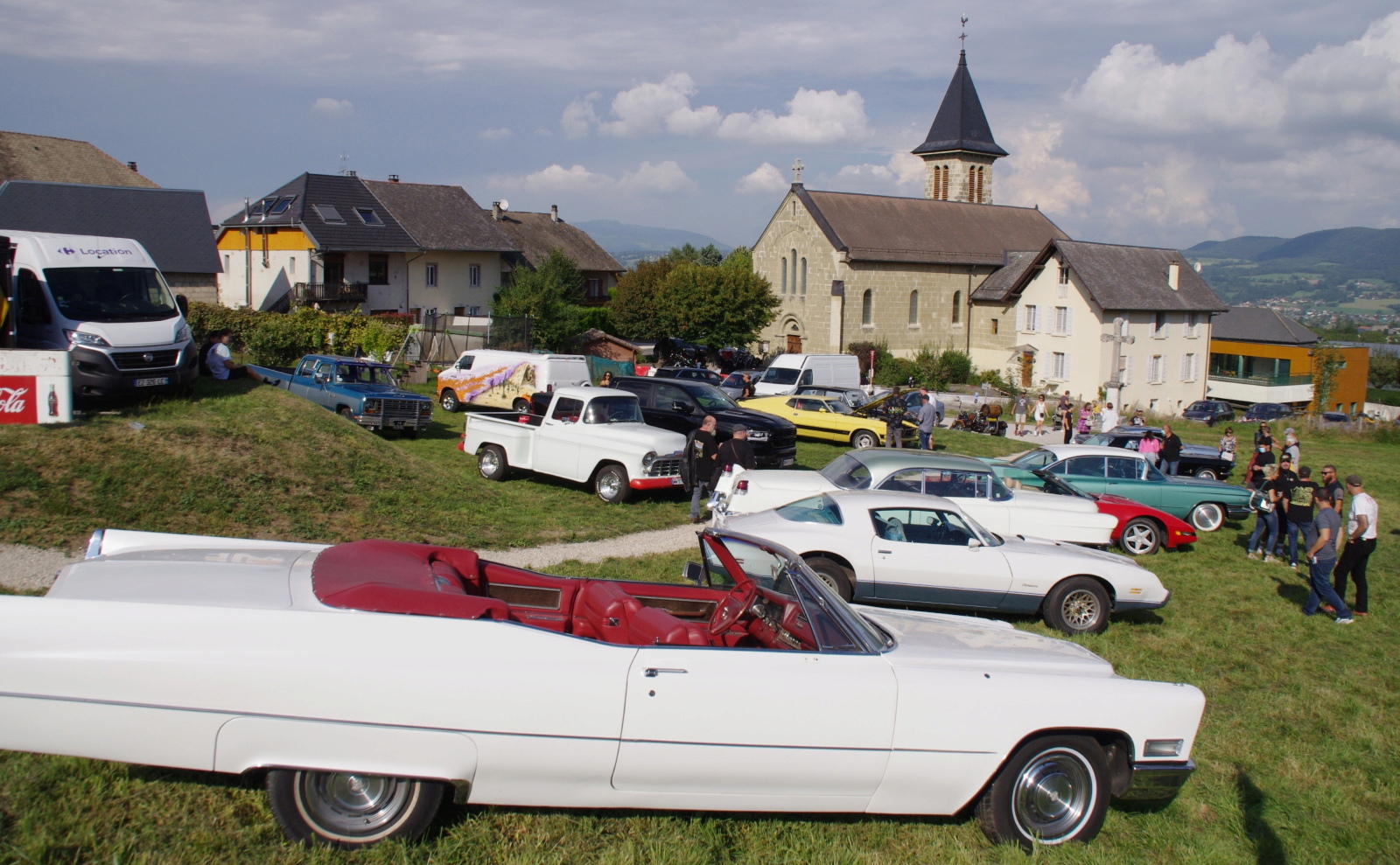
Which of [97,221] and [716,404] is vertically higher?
[97,221]

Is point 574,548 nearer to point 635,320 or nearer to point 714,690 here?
point 714,690

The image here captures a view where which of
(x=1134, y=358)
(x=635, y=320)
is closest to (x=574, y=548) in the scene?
(x=635, y=320)

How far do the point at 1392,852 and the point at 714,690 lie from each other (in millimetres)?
4092

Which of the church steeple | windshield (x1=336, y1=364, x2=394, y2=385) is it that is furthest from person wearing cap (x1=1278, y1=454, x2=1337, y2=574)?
the church steeple

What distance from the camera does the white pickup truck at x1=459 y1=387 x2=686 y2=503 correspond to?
47.8ft

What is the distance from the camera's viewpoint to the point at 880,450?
40.6 feet

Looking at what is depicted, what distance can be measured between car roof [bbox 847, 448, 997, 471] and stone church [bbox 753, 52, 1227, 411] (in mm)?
36117

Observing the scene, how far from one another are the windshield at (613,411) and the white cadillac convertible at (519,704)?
9.91m

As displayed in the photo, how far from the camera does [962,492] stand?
11.6 meters

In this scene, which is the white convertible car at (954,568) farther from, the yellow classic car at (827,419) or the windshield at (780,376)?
the windshield at (780,376)

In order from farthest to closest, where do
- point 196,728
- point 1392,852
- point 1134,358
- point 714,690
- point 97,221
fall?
point 1134,358 → point 97,221 → point 1392,852 → point 714,690 → point 196,728

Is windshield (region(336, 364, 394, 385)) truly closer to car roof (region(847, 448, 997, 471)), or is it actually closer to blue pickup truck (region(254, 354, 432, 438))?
blue pickup truck (region(254, 354, 432, 438))

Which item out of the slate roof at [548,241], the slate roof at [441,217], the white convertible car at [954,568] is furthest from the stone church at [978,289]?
the white convertible car at [954,568]

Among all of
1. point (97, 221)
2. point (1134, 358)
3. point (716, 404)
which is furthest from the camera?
point (1134, 358)
